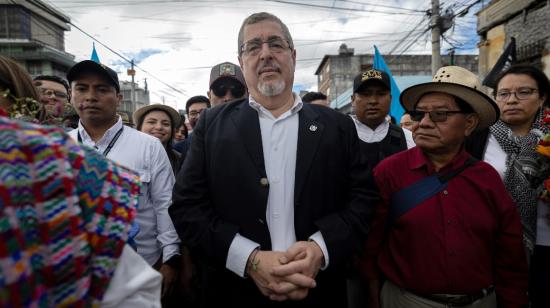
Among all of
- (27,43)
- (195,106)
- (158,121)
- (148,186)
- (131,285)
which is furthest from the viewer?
(27,43)

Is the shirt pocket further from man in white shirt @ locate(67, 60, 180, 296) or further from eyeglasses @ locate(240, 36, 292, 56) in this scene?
eyeglasses @ locate(240, 36, 292, 56)

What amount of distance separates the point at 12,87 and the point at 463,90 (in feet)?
8.21

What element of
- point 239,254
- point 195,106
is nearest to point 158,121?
point 195,106

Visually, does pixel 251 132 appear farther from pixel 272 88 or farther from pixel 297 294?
pixel 297 294

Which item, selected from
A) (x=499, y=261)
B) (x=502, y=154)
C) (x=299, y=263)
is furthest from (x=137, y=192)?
(x=502, y=154)

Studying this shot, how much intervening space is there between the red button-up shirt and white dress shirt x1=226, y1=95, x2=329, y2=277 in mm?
680

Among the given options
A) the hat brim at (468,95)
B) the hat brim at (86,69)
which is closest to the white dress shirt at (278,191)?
the hat brim at (468,95)

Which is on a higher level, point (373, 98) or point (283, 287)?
point (373, 98)

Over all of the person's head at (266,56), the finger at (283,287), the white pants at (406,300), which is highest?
the person's head at (266,56)

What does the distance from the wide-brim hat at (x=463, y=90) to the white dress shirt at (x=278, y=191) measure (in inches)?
38.6

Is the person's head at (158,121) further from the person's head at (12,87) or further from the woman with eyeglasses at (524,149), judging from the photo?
the woman with eyeglasses at (524,149)

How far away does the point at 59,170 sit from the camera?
0.70 m

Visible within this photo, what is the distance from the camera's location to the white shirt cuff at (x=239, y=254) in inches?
60.5

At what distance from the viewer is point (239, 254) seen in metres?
1.54
